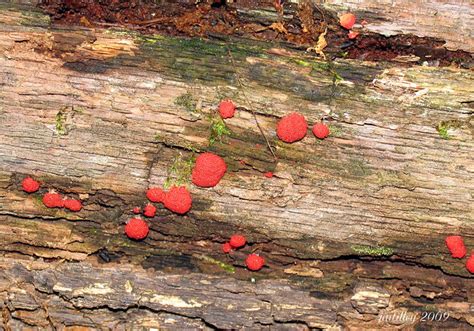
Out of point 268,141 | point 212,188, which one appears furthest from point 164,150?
point 268,141

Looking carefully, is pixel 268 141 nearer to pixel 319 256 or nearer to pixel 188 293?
pixel 319 256

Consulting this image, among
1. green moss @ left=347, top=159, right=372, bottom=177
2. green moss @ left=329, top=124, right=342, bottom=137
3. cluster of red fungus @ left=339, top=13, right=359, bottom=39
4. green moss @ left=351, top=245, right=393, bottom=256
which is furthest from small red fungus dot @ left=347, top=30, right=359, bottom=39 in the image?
green moss @ left=351, top=245, right=393, bottom=256

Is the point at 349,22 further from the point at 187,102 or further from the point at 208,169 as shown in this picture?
the point at 208,169

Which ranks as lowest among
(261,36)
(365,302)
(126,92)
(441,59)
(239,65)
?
(365,302)

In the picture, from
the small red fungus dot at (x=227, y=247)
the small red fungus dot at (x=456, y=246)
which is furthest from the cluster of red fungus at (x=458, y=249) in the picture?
the small red fungus dot at (x=227, y=247)

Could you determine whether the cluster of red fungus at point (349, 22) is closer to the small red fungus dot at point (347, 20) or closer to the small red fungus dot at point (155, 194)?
the small red fungus dot at point (347, 20)

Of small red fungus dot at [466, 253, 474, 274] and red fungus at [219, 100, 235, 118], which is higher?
red fungus at [219, 100, 235, 118]

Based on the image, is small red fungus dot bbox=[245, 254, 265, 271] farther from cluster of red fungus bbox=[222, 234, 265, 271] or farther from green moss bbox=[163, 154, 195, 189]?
green moss bbox=[163, 154, 195, 189]
